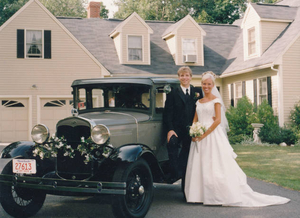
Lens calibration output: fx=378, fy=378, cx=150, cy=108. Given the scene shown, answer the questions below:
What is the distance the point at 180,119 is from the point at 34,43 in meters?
14.7

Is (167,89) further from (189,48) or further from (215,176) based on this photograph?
(189,48)

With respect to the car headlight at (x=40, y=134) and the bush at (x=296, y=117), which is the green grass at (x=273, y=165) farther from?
the car headlight at (x=40, y=134)

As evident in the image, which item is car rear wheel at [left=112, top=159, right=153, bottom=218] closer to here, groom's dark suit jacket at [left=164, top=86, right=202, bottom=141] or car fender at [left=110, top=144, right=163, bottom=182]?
car fender at [left=110, top=144, right=163, bottom=182]

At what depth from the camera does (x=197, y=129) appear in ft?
20.2

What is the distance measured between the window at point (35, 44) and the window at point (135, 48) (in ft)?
14.7

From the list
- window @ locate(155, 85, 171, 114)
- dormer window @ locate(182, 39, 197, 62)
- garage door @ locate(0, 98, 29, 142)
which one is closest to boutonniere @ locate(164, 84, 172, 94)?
window @ locate(155, 85, 171, 114)

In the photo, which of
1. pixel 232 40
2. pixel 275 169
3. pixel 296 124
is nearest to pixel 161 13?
pixel 232 40

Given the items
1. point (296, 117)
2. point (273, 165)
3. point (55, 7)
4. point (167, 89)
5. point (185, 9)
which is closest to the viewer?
point (167, 89)

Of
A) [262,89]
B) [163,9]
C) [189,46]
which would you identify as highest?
[163,9]

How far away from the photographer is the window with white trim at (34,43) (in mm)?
19141

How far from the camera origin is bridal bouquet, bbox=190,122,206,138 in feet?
20.2

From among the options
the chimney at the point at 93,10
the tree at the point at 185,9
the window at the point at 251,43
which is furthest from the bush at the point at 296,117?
the tree at the point at 185,9

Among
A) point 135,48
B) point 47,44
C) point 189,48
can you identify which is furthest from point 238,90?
point 47,44

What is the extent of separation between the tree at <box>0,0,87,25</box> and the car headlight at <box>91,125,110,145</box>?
33.5 metres
